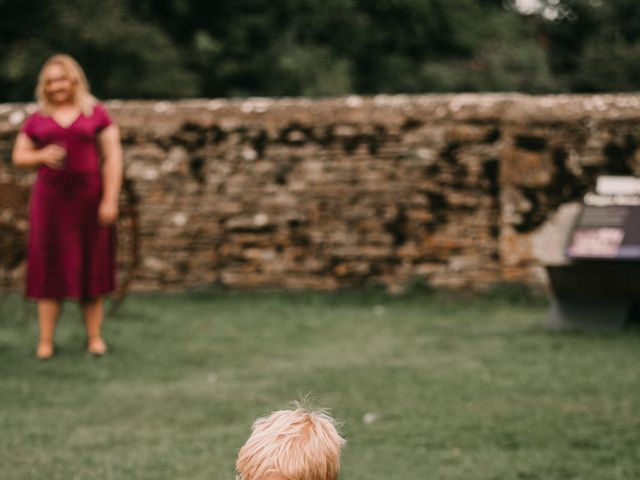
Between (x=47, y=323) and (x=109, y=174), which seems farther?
(x=47, y=323)

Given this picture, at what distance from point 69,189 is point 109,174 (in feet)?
0.91

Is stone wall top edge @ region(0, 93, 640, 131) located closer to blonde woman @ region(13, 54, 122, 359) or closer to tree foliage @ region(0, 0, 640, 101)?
blonde woman @ region(13, 54, 122, 359)

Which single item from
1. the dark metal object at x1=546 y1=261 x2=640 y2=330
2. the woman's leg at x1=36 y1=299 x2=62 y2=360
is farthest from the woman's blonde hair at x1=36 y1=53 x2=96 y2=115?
the dark metal object at x1=546 y1=261 x2=640 y2=330

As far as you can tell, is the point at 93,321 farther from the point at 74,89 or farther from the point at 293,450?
the point at 293,450

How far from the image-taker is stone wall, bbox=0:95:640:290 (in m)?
9.70

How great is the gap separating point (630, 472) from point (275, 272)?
647cm

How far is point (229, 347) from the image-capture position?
7570mm

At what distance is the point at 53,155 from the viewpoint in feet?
21.5

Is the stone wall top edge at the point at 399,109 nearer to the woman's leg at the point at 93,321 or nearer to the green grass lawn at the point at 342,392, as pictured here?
the green grass lawn at the point at 342,392

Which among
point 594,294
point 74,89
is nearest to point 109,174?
point 74,89

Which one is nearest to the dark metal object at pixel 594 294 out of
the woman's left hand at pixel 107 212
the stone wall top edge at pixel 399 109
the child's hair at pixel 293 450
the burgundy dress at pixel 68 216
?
the stone wall top edge at pixel 399 109

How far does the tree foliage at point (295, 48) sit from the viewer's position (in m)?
23.2

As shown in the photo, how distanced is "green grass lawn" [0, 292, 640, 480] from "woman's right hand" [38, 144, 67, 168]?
1.31 metres

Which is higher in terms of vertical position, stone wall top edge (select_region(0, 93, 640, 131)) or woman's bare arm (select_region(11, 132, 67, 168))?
stone wall top edge (select_region(0, 93, 640, 131))
